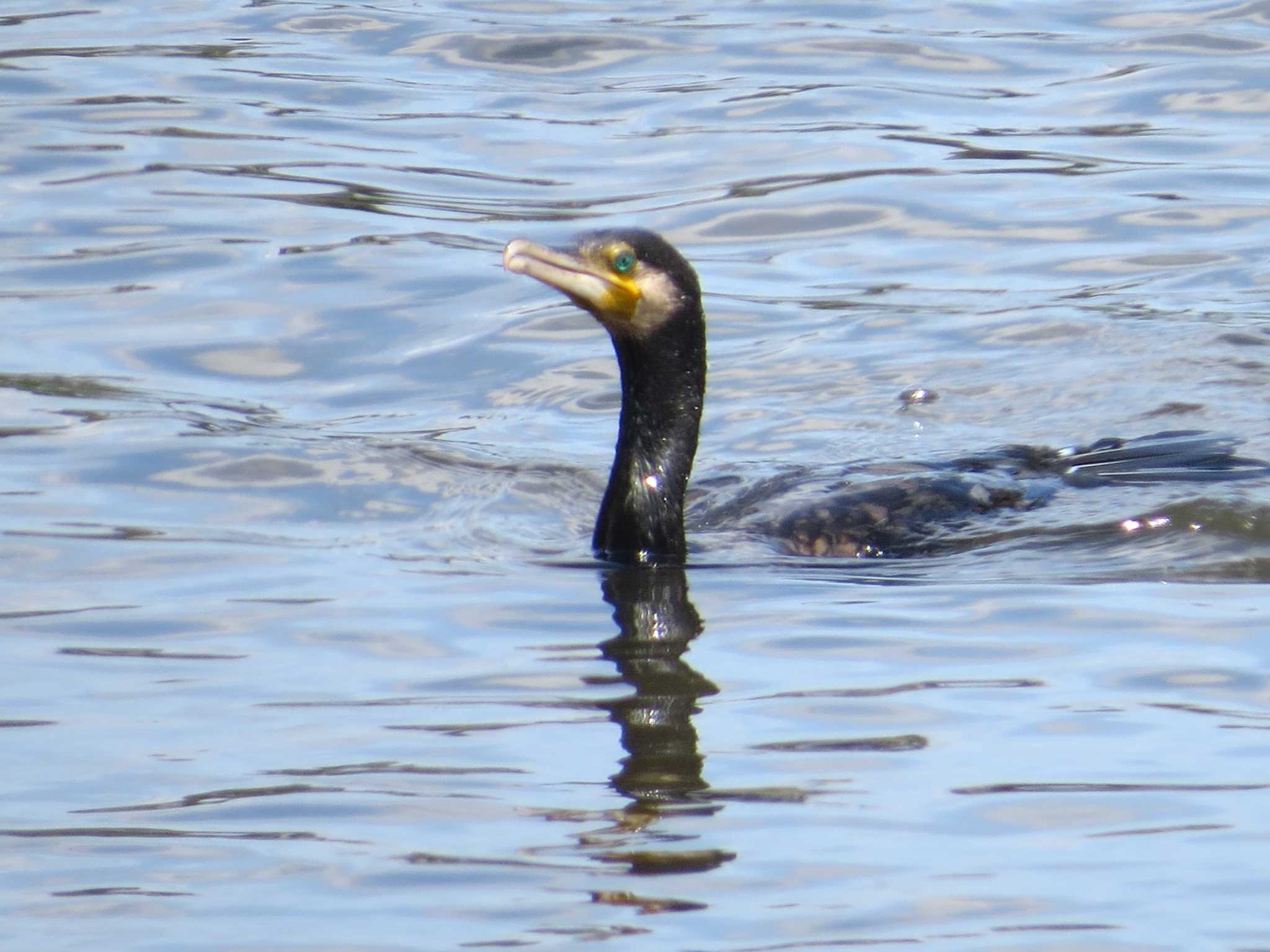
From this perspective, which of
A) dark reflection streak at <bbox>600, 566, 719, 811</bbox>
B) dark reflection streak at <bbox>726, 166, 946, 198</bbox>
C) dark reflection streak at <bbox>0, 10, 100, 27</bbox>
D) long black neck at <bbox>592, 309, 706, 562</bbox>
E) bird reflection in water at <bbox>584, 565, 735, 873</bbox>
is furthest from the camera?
dark reflection streak at <bbox>0, 10, 100, 27</bbox>

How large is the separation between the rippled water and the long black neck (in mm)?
214

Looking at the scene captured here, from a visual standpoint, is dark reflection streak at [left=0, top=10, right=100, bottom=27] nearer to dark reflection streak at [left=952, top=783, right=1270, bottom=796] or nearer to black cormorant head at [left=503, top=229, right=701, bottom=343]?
black cormorant head at [left=503, top=229, right=701, bottom=343]

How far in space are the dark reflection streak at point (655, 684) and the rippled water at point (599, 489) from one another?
0.02 meters

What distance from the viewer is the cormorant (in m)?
6.43

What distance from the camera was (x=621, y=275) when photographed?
6.45 meters

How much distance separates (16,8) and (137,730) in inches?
501

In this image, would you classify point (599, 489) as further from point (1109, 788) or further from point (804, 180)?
point (804, 180)

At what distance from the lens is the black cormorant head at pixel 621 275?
6344 millimetres

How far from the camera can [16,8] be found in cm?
1662

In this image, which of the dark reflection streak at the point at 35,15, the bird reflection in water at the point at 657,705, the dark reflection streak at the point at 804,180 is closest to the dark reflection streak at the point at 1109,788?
the bird reflection in water at the point at 657,705

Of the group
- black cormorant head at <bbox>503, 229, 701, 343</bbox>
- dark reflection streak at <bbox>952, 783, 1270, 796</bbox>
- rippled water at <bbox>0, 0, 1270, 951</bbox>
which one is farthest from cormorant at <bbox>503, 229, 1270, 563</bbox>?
dark reflection streak at <bbox>952, 783, 1270, 796</bbox>

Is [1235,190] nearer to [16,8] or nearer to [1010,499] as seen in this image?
[1010,499]

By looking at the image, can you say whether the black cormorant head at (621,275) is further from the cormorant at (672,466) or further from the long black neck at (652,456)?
the long black neck at (652,456)

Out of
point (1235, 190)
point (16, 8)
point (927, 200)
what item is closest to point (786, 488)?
point (927, 200)
